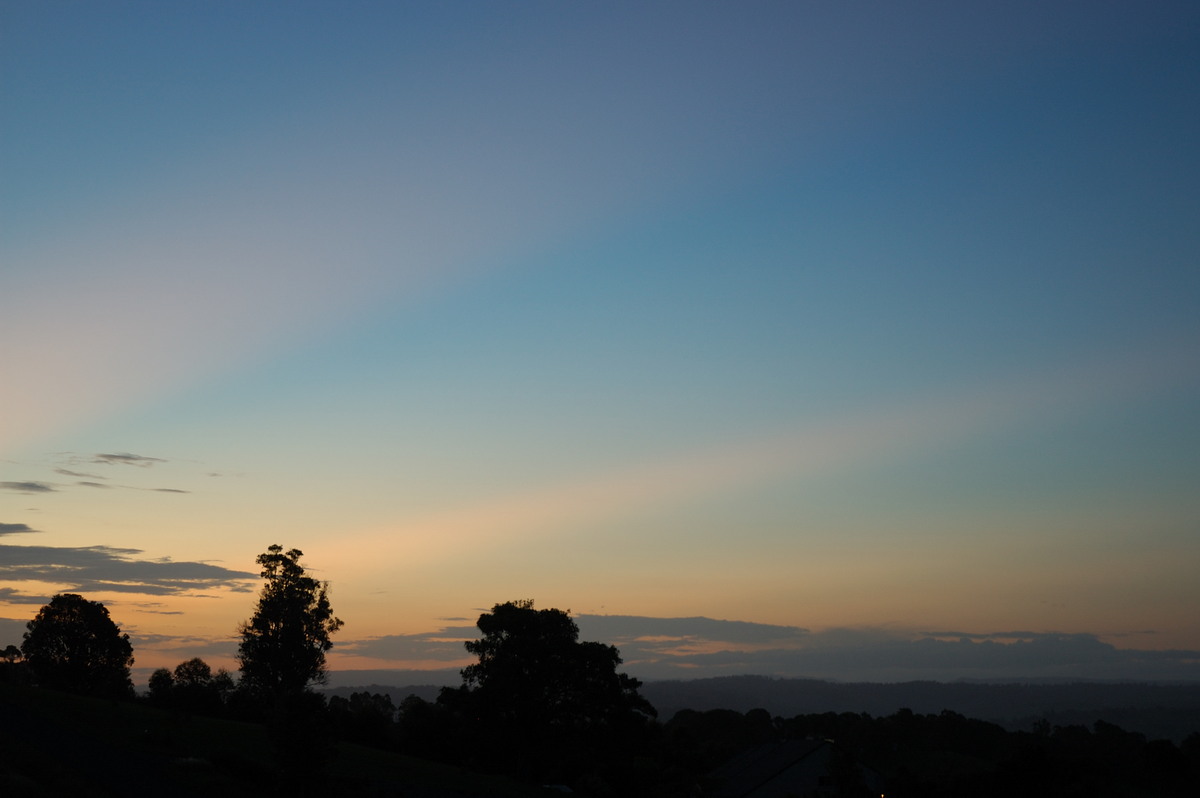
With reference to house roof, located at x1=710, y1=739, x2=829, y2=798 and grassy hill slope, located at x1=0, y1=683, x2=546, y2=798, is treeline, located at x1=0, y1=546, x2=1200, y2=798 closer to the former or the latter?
house roof, located at x1=710, y1=739, x2=829, y2=798

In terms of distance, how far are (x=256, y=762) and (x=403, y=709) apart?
145 feet

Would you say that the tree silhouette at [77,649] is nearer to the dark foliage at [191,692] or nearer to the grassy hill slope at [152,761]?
the dark foliage at [191,692]

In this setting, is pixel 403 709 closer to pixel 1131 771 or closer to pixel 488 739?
pixel 488 739

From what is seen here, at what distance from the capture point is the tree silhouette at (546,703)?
237 feet

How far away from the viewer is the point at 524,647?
244 feet

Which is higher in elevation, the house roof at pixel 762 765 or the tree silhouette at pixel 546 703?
the tree silhouette at pixel 546 703

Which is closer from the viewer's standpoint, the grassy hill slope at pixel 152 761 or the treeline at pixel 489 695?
the grassy hill slope at pixel 152 761

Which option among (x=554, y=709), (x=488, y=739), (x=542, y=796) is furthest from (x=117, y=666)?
(x=542, y=796)

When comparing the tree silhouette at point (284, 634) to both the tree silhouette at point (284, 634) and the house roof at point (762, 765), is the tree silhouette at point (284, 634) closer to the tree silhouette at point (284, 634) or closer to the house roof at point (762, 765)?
the tree silhouette at point (284, 634)

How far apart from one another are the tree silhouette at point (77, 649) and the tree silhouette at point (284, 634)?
68.7 feet

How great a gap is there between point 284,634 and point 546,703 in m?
23.2

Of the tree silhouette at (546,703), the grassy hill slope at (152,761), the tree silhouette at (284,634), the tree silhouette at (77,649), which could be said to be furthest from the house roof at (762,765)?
the tree silhouette at (77,649)

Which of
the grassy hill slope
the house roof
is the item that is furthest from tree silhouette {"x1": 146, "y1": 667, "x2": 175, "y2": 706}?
the house roof

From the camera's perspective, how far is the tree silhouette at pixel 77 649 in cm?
8150
